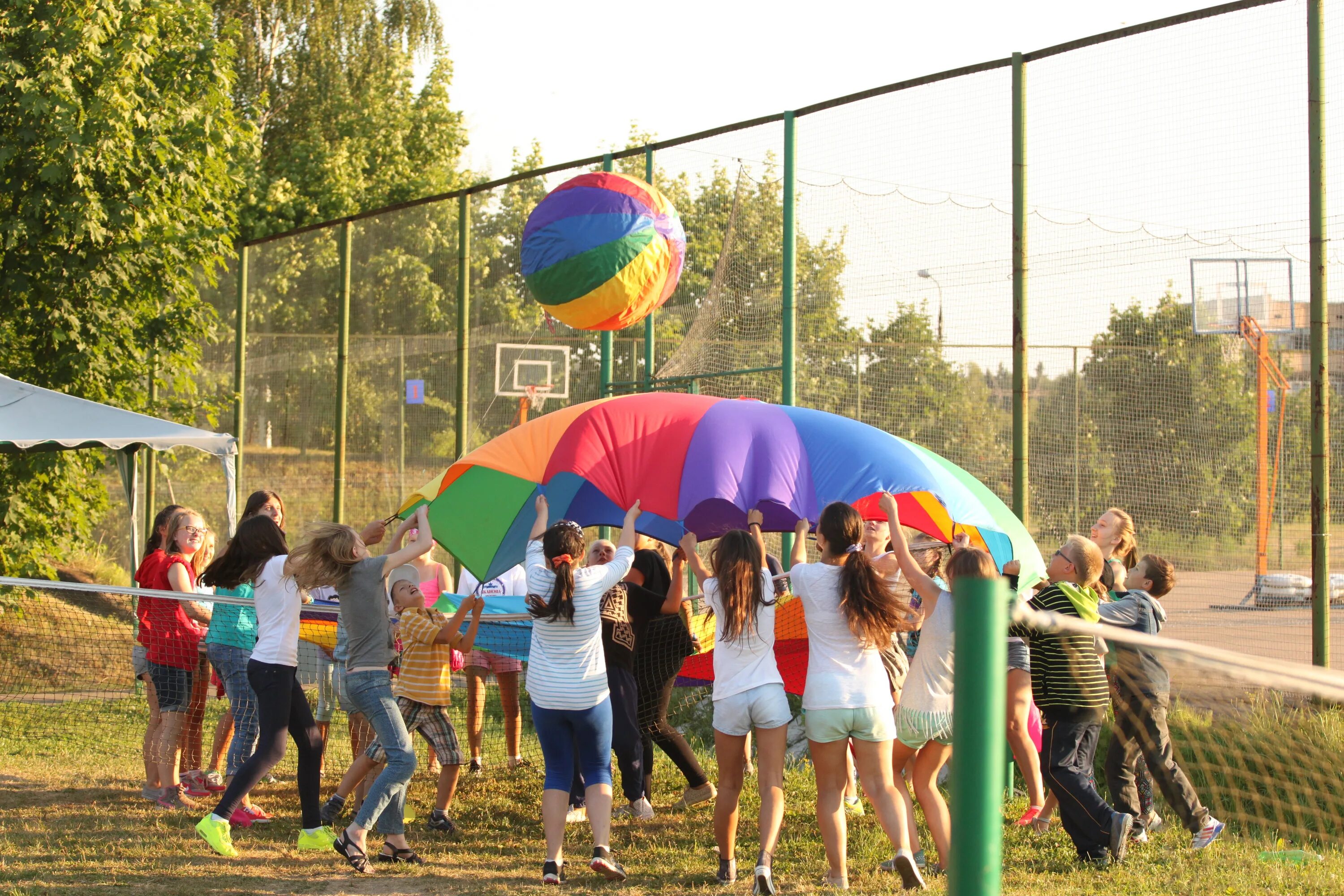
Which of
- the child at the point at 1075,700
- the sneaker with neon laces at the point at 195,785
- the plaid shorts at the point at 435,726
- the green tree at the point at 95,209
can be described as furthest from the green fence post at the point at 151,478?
the child at the point at 1075,700

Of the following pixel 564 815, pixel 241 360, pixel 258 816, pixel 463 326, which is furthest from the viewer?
pixel 241 360

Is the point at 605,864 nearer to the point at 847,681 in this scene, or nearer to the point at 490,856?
the point at 490,856

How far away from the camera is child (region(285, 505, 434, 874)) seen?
6.05 m

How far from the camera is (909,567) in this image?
18.2ft

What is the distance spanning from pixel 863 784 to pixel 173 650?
4.38 meters

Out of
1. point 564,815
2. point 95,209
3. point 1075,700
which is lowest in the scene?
point 564,815

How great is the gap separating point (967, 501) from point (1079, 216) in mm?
2608

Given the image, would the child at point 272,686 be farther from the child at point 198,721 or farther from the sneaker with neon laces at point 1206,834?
the sneaker with neon laces at point 1206,834

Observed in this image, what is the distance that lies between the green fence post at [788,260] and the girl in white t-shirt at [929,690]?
11.7 ft

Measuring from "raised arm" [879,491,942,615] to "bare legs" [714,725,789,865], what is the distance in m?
0.90

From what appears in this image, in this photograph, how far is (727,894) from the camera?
559 centimetres

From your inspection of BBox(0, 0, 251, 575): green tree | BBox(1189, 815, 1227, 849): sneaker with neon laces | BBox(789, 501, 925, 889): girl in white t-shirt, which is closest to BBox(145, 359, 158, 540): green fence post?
BBox(0, 0, 251, 575): green tree

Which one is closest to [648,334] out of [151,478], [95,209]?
[95,209]

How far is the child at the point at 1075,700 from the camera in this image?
6.07 meters
